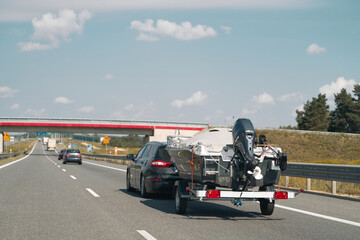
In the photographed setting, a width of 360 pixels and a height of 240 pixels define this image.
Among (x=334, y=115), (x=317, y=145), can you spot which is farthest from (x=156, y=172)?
(x=334, y=115)

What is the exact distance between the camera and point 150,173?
1187cm

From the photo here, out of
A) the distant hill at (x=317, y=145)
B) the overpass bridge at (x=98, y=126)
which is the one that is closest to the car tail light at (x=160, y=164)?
the distant hill at (x=317, y=145)

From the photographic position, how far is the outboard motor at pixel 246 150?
820 centimetres

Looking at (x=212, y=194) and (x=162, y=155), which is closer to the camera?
(x=212, y=194)

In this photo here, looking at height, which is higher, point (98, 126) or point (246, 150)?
point (98, 126)

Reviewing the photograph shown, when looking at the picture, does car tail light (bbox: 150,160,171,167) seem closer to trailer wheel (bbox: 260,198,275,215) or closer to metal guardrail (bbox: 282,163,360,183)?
trailer wheel (bbox: 260,198,275,215)

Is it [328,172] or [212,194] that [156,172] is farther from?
[328,172]

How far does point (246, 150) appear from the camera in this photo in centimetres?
822

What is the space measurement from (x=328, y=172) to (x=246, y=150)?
648 cm

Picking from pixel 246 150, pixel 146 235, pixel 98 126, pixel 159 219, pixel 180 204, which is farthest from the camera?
pixel 98 126

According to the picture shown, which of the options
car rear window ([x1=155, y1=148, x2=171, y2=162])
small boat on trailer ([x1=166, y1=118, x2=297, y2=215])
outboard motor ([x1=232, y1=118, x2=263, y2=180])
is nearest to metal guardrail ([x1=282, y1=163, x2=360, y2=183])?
small boat on trailer ([x1=166, y1=118, x2=297, y2=215])

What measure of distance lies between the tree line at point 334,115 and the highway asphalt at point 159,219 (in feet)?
264

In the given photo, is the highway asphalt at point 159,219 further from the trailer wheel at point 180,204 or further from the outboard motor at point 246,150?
the outboard motor at point 246,150

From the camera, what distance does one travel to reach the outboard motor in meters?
8.20
